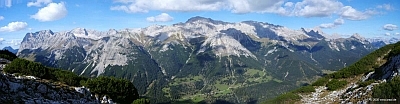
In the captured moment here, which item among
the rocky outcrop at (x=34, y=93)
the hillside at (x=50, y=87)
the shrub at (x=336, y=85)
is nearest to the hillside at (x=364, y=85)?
the shrub at (x=336, y=85)

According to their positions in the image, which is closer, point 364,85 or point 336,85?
point 364,85

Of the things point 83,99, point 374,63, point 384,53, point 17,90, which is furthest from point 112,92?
point 384,53

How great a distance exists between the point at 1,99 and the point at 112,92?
45551mm

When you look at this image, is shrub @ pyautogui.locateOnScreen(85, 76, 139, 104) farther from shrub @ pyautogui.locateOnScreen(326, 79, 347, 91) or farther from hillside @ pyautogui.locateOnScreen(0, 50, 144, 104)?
shrub @ pyautogui.locateOnScreen(326, 79, 347, 91)

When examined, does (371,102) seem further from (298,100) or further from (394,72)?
(298,100)

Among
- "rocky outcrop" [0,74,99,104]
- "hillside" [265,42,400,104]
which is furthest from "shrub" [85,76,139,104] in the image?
"hillside" [265,42,400,104]

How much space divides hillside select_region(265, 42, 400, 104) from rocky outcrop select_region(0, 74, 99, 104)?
69384 millimetres

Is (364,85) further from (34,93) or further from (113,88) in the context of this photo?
(34,93)

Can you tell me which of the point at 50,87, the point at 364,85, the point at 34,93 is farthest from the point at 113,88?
the point at 364,85

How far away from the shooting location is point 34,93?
211 ft

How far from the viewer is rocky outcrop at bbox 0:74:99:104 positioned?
2315 inches

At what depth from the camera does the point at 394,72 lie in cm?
8688

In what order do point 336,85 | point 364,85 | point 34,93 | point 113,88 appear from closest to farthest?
point 34,93 < point 364,85 < point 113,88 < point 336,85

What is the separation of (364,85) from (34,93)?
87.7 m
